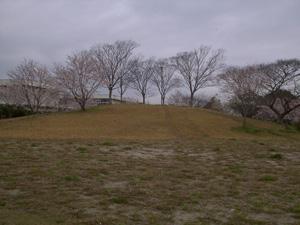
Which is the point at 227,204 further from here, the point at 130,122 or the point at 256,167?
the point at 130,122

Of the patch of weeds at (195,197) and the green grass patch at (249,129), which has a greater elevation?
the patch of weeds at (195,197)

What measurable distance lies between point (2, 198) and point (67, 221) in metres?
1.57

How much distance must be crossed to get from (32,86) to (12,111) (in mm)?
3217

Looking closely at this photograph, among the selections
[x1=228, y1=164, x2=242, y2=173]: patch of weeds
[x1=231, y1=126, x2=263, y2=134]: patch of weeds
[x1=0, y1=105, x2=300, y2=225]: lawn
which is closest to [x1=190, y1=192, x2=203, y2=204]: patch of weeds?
[x1=0, y1=105, x2=300, y2=225]: lawn

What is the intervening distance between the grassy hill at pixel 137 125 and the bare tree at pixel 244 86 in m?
2.16

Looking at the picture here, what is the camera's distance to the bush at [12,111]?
37469 millimetres

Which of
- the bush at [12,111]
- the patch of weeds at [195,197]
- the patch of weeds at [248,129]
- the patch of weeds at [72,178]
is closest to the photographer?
the patch of weeds at [195,197]

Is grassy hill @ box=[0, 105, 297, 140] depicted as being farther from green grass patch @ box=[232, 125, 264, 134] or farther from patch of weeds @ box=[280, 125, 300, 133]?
patch of weeds @ box=[280, 125, 300, 133]

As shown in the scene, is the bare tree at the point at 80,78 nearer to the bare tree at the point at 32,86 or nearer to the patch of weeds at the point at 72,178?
the bare tree at the point at 32,86

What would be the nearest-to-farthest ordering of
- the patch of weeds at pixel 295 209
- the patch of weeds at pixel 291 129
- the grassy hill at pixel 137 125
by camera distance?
the patch of weeds at pixel 295 209 < the grassy hill at pixel 137 125 < the patch of weeds at pixel 291 129

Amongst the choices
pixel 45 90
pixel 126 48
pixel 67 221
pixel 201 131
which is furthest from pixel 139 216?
pixel 126 48

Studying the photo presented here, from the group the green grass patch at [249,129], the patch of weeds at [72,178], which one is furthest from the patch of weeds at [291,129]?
the patch of weeds at [72,178]

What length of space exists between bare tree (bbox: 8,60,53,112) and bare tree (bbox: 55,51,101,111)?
1.84 meters

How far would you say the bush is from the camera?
3747 centimetres
